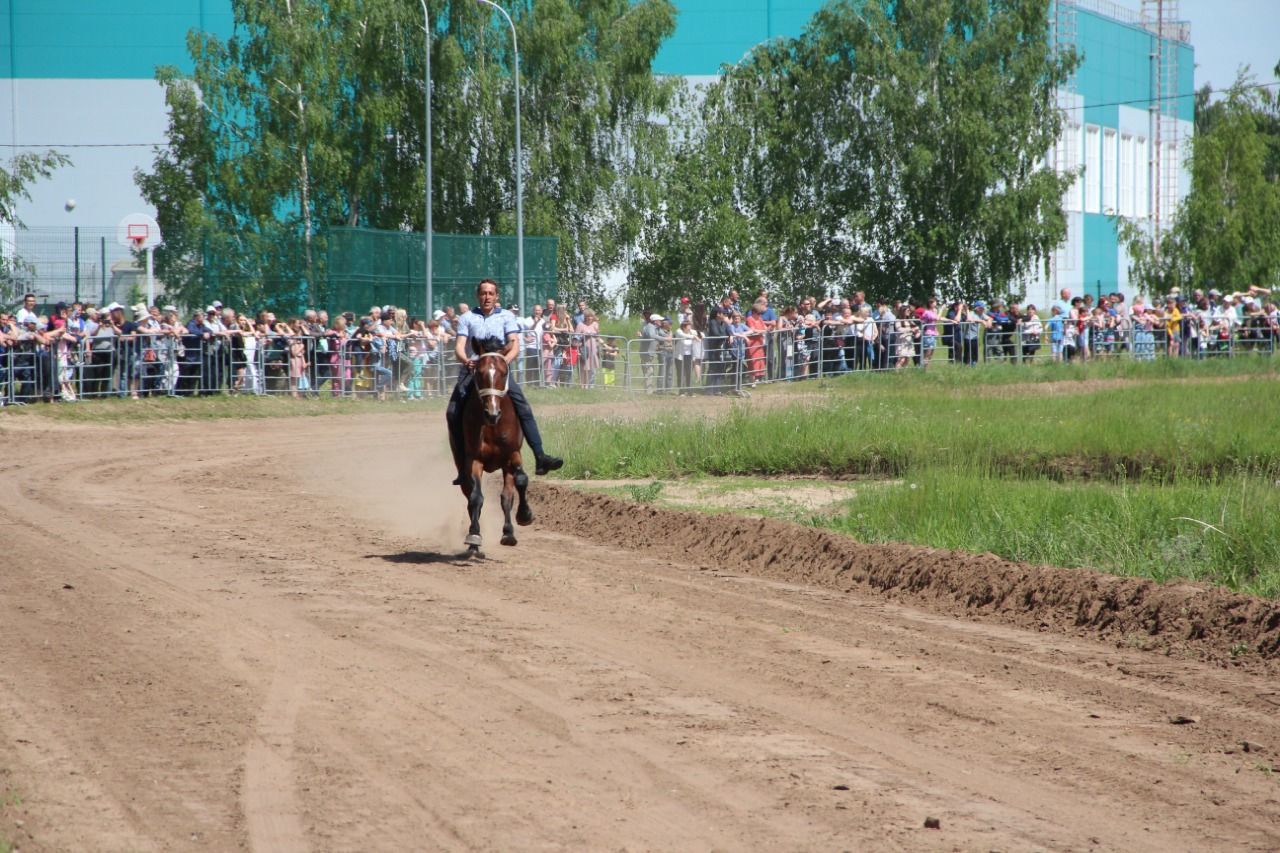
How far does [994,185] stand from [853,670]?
153ft

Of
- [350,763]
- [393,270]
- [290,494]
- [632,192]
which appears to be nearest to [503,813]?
[350,763]

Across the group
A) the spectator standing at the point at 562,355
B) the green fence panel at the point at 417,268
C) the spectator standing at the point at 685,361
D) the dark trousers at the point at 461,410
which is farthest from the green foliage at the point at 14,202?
the dark trousers at the point at 461,410

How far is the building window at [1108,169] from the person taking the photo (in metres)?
68.2

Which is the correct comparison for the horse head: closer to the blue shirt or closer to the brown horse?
the brown horse

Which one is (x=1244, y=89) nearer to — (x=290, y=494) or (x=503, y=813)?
(x=290, y=494)

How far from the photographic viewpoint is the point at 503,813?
632cm

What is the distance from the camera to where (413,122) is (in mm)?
48781

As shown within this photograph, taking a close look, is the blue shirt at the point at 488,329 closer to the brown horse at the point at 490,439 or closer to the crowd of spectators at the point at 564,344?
the brown horse at the point at 490,439

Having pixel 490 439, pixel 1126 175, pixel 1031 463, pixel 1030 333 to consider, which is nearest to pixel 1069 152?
pixel 1126 175

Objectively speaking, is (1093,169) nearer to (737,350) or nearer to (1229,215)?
(1229,215)

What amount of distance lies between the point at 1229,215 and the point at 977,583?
4772 centimetres

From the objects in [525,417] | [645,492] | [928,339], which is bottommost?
[645,492]

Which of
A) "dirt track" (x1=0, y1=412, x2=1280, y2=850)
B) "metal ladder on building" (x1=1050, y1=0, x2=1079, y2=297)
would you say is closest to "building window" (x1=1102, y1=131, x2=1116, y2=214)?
"metal ladder on building" (x1=1050, y1=0, x2=1079, y2=297)

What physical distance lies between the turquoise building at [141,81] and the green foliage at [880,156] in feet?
9.50
